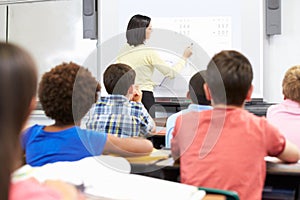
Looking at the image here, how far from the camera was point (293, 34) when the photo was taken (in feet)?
13.3

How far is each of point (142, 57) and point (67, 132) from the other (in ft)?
7.27

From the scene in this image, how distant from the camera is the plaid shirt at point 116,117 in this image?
2215 millimetres

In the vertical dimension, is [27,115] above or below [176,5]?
below

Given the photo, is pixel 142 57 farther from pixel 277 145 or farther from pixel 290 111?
pixel 277 145

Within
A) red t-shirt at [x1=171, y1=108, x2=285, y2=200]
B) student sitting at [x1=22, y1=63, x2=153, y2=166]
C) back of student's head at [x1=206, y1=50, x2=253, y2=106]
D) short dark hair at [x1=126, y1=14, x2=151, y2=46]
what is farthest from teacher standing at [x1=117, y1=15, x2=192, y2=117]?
red t-shirt at [x1=171, y1=108, x2=285, y2=200]

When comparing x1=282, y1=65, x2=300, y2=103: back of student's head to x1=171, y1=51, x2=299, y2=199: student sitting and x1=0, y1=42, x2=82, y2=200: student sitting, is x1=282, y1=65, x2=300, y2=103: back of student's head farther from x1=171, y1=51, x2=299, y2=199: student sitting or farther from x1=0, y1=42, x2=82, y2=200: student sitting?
x1=0, y1=42, x2=82, y2=200: student sitting

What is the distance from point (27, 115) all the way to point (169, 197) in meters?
0.45

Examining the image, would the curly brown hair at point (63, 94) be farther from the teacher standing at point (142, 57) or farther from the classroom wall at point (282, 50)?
the classroom wall at point (282, 50)

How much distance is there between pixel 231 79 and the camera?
159 centimetres

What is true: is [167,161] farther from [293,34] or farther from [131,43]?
[293,34]

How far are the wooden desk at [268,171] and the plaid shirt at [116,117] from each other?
0.57 meters

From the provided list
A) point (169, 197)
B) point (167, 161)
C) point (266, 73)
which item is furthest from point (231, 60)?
point (266, 73)

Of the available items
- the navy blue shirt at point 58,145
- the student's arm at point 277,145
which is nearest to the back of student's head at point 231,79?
the student's arm at point 277,145

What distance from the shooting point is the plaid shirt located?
87.2 inches
